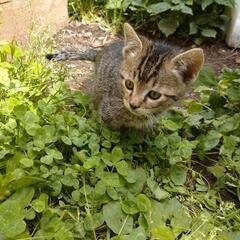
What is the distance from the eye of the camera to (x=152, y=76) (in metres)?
2.86

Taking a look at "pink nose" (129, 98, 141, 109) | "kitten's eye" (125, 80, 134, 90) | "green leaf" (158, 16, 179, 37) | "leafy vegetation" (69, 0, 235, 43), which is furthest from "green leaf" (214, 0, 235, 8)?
"pink nose" (129, 98, 141, 109)

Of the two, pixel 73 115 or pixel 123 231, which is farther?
pixel 73 115

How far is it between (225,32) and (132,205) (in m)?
2.59

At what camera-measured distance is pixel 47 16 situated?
14.4ft

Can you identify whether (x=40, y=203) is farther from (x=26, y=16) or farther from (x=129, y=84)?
(x=26, y=16)

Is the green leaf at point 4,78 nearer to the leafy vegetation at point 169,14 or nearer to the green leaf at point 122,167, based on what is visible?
the green leaf at point 122,167

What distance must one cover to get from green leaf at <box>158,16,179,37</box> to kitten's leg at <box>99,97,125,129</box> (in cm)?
155

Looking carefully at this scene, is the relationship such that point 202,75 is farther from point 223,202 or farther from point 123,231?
point 123,231

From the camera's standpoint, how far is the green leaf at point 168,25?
4535 mm

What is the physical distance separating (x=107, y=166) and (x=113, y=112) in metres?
0.39

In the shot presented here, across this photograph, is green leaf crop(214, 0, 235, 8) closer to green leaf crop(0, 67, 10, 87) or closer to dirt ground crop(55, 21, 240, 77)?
dirt ground crop(55, 21, 240, 77)

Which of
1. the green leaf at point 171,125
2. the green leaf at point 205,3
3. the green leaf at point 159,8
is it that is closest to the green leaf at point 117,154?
the green leaf at point 171,125

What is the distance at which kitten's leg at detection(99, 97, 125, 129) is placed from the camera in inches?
122

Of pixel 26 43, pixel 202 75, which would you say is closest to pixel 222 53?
pixel 202 75
